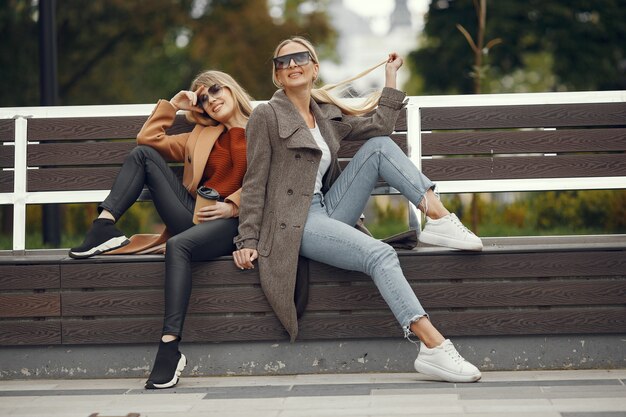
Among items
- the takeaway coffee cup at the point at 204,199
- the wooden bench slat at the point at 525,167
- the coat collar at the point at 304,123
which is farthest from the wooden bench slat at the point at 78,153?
the wooden bench slat at the point at 525,167

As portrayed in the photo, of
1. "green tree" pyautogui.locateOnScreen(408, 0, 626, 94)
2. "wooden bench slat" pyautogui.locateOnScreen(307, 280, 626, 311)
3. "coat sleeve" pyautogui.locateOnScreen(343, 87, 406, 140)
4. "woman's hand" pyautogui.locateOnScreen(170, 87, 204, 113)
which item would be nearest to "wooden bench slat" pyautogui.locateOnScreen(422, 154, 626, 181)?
"coat sleeve" pyautogui.locateOnScreen(343, 87, 406, 140)

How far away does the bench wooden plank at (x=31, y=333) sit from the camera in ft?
20.0

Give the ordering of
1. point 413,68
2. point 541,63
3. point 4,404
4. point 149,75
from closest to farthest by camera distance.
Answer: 1. point 4,404
2. point 413,68
3. point 149,75
4. point 541,63

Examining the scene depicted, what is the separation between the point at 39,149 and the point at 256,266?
68.8 inches

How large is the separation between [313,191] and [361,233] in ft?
1.33

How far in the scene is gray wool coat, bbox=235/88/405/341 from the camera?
19.3 ft

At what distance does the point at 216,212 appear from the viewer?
6.05 meters

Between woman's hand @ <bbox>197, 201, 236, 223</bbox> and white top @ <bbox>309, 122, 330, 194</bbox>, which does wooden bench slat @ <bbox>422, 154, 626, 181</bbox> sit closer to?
white top @ <bbox>309, 122, 330, 194</bbox>

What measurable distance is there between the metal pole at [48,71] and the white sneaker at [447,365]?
15.1 feet

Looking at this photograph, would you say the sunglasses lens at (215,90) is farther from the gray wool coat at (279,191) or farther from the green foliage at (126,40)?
the green foliage at (126,40)

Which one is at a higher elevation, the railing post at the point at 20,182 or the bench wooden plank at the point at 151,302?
the railing post at the point at 20,182

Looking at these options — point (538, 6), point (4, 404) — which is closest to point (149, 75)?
point (538, 6)

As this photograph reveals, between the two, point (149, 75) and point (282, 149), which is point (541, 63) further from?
point (282, 149)

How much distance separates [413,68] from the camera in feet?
75.2
